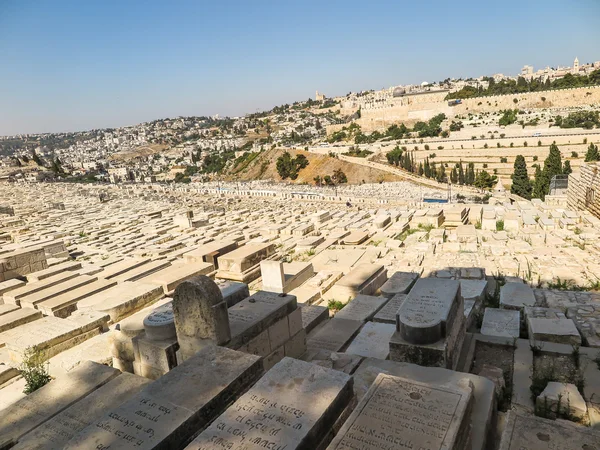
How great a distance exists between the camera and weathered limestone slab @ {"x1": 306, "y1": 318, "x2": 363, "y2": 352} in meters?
5.47

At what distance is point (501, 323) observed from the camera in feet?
19.7

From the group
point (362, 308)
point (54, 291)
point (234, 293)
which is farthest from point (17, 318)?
point (362, 308)

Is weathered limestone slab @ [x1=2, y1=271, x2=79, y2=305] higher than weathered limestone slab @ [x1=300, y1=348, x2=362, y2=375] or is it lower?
higher

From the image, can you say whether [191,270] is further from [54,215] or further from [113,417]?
[54,215]

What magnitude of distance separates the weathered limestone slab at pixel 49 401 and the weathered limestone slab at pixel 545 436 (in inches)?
146

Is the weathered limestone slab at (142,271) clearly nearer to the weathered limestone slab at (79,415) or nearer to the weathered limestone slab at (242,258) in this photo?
the weathered limestone slab at (242,258)

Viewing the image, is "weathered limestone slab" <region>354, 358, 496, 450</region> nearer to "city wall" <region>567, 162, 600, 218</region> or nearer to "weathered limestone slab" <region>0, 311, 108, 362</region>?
"weathered limestone slab" <region>0, 311, 108, 362</region>

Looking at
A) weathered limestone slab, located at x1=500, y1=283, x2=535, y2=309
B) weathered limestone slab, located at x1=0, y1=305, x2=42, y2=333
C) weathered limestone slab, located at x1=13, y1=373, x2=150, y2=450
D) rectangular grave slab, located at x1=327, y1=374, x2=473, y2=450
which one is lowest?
weathered limestone slab, located at x1=500, y1=283, x2=535, y2=309

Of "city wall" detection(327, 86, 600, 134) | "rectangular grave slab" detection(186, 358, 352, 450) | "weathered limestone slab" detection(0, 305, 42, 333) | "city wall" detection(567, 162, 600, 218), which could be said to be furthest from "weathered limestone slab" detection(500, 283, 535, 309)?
"city wall" detection(327, 86, 600, 134)

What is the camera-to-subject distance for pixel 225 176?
253 ft

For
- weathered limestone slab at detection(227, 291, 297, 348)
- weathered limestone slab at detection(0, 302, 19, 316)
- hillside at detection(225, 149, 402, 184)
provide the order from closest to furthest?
weathered limestone slab at detection(227, 291, 297, 348)
weathered limestone slab at detection(0, 302, 19, 316)
hillside at detection(225, 149, 402, 184)

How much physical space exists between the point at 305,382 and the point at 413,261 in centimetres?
815

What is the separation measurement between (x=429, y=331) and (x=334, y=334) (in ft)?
5.55

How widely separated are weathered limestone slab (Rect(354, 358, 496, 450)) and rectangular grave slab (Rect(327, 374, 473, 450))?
0.23 meters
